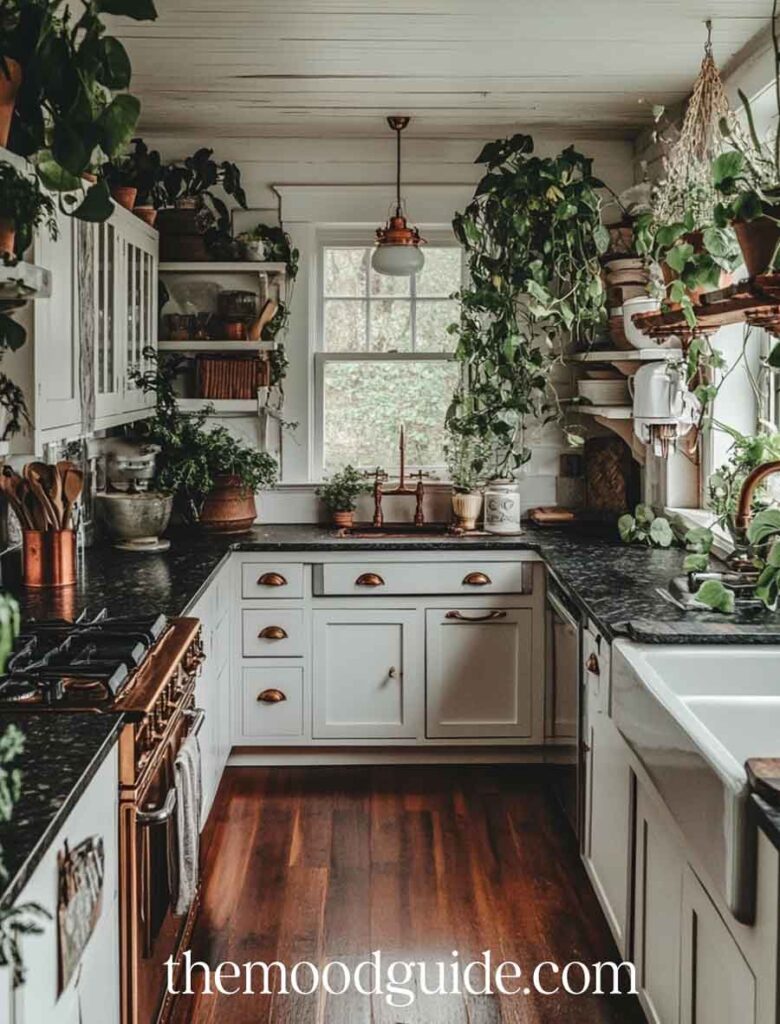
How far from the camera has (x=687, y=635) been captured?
9.38 ft

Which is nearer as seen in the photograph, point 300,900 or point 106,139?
point 106,139

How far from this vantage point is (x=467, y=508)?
4.80 meters

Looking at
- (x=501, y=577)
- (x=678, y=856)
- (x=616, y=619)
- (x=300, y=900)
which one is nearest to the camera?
(x=678, y=856)

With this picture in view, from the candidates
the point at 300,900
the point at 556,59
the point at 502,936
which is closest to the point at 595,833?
the point at 502,936

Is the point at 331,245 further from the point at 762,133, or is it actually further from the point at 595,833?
the point at 595,833

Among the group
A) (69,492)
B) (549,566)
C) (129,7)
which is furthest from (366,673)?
(129,7)

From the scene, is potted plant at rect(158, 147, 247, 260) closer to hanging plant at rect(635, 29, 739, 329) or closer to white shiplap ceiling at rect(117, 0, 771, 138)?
white shiplap ceiling at rect(117, 0, 771, 138)

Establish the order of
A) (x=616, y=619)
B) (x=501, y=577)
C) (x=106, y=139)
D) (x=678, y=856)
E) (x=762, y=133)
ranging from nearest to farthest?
(x=106, y=139)
(x=678, y=856)
(x=616, y=619)
(x=762, y=133)
(x=501, y=577)

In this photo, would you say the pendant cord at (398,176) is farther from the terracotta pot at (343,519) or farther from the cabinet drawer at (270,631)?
the cabinet drawer at (270,631)

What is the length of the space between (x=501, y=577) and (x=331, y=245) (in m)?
1.68

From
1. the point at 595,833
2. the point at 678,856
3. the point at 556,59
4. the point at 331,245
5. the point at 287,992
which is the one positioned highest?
the point at 556,59

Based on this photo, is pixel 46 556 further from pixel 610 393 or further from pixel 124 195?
pixel 610 393

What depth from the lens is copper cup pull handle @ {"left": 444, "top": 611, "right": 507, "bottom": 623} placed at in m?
4.48

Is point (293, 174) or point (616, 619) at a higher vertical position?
point (293, 174)
